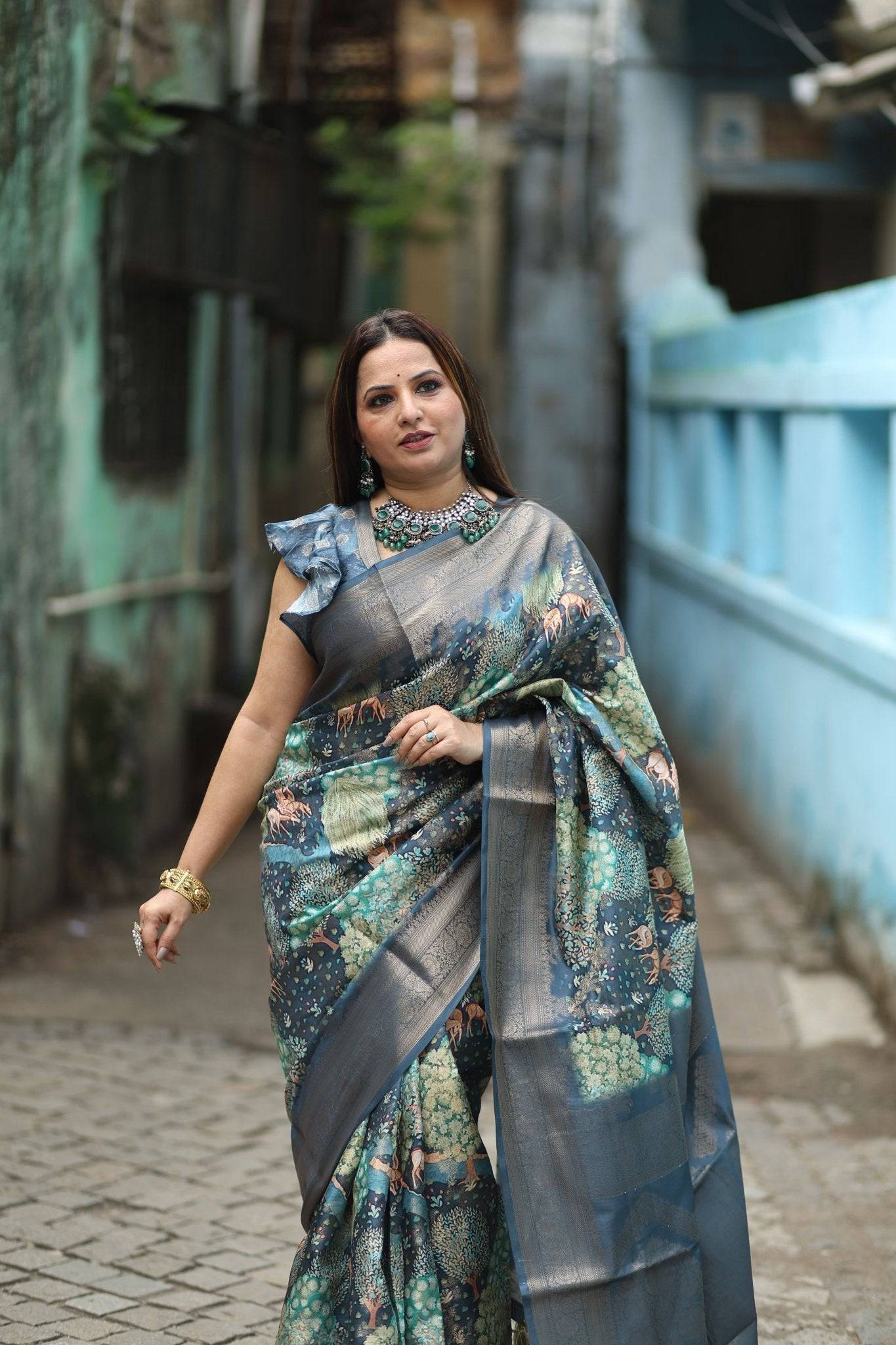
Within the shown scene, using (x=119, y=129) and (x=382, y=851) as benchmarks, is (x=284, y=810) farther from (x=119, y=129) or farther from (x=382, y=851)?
(x=119, y=129)

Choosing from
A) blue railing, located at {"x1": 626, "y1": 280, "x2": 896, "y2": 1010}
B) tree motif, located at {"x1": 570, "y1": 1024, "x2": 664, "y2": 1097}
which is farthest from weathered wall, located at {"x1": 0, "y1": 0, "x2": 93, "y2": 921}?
tree motif, located at {"x1": 570, "y1": 1024, "x2": 664, "y2": 1097}

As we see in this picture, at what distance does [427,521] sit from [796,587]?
14.4ft

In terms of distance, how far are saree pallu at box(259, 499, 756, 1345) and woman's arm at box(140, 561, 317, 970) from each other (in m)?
0.06

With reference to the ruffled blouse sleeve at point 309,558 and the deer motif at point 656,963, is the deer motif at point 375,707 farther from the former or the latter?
the deer motif at point 656,963

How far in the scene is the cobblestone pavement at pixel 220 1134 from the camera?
→ 3594 mm

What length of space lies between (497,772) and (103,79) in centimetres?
477

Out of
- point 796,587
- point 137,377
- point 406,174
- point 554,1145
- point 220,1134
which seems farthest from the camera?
point 406,174

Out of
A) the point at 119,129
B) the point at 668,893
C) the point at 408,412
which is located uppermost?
the point at 119,129

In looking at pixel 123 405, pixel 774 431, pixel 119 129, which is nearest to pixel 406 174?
pixel 774 431

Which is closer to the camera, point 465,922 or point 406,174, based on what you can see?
point 465,922

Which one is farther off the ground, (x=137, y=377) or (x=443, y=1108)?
(x=137, y=377)

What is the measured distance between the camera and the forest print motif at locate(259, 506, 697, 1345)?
107 inches

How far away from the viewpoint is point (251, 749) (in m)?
2.93

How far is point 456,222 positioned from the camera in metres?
16.9
